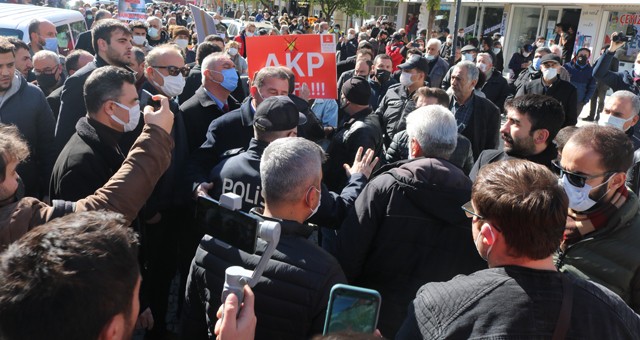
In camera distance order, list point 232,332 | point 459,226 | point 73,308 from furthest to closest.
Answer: point 459,226, point 232,332, point 73,308

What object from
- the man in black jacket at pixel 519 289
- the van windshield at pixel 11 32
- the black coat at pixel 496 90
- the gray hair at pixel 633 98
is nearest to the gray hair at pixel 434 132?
the man in black jacket at pixel 519 289

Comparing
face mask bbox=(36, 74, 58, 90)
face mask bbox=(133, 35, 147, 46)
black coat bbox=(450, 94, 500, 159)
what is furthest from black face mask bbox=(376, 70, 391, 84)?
face mask bbox=(133, 35, 147, 46)

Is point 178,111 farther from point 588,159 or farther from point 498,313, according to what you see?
point 498,313

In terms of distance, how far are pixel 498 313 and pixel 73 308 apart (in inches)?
44.0

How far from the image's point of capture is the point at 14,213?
1.86 m

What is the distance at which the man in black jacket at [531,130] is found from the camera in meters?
3.31

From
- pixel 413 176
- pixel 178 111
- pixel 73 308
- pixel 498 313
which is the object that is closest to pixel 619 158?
pixel 413 176

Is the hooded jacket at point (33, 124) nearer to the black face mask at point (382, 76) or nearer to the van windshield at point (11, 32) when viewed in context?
the van windshield at point (11, 32)

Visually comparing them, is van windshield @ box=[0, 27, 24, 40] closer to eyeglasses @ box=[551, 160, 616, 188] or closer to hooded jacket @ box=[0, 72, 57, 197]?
hooded jacket @ box=[0, 72, 57, 197]

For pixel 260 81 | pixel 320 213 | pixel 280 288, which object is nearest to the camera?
pixel 280 288

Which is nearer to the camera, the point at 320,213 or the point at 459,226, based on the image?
the point at 459,226

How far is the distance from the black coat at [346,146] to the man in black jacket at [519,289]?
208 cm

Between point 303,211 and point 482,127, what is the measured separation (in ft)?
10.6

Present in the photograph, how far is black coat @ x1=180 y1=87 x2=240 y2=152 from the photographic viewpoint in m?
4.11
